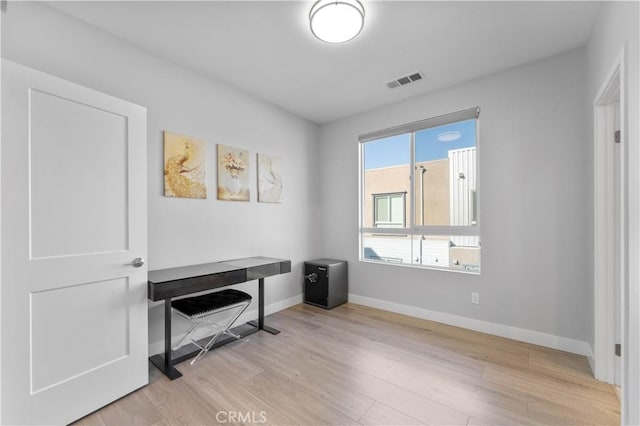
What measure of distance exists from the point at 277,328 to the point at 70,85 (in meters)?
2.70

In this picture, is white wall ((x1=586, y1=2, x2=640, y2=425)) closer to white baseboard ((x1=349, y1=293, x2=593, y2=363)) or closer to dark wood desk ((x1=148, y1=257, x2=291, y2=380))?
white baseboard ((x1=349, y1=293, x2=593, y2=363))

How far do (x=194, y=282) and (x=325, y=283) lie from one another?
1.88m

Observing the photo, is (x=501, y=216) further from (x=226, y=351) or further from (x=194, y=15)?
(x=194, y=15)

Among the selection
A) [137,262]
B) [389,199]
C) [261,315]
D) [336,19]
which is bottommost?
[261,315]

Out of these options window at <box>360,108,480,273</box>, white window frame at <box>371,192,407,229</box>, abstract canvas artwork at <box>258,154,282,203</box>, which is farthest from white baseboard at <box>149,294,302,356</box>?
white window frame at <box>371,192,407,229</box>

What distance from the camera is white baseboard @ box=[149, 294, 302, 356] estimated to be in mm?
2434

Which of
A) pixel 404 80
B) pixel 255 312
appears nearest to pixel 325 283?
pixel 255 312

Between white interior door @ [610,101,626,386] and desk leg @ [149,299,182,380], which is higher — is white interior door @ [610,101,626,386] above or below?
above

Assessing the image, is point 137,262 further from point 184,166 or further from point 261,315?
point 261,315

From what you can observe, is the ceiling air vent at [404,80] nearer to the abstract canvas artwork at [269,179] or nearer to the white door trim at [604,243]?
the white door trim at [604,243]

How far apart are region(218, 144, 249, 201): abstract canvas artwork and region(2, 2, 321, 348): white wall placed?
7 cm

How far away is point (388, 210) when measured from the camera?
3713mm

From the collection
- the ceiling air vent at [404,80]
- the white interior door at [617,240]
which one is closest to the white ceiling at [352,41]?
the ceiling air vent at [404,80]

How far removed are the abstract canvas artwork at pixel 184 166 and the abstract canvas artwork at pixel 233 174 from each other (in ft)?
0.61
